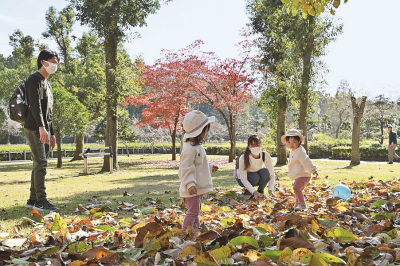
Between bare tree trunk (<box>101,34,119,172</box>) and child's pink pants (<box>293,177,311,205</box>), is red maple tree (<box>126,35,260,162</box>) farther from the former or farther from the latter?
child's pink pants (<box>293,177,311,205</box>)

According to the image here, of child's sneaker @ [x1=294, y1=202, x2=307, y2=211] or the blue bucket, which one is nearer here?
child's sneaker @ [x1=294, y1=202, x2=307, y2=211]

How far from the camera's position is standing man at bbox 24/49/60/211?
4.21m

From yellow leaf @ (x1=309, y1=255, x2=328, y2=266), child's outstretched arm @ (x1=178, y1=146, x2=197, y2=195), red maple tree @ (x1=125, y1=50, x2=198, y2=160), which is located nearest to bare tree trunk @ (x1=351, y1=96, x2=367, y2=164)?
red maple tree @ (x1=125, y1=50, x2=198, y2=160)

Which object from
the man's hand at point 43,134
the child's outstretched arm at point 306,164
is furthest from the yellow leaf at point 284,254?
the man's hand at point 43,134

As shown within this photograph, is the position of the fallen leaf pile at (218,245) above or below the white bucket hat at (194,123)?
below

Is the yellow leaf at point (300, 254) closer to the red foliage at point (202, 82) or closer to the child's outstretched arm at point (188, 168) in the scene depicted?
Answer: the child's outstretched arm at point (188, 168)

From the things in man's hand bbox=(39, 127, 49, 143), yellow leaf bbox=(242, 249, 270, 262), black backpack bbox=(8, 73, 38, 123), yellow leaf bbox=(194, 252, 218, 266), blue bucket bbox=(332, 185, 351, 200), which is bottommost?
blue bucket bbox=(332, 185, 351, 200)

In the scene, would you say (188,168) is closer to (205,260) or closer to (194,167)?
(194,167)


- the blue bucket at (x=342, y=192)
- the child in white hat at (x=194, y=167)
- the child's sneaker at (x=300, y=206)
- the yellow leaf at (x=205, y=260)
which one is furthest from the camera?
the blue bucket at (x=342, y=192)

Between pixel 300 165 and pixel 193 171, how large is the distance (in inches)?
79.2

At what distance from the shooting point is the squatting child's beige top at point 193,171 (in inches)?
116

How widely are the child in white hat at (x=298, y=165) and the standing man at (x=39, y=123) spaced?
10.2 feet

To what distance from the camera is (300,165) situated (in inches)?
174

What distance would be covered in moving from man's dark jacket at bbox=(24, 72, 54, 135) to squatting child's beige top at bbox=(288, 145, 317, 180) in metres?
3.23
